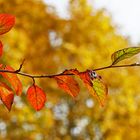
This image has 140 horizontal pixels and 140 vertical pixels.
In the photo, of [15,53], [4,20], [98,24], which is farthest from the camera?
[98,24]

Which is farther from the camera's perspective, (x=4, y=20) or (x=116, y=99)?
(x=116, y=99)

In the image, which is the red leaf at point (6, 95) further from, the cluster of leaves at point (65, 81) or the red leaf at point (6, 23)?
the red leaf at point (6, 23)

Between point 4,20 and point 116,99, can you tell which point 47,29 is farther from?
point 4,20

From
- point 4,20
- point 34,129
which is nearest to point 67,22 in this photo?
point 34,129

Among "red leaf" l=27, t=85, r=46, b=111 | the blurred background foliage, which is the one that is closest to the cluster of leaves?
"red leaf" l=27, t=85, r=46, b=111

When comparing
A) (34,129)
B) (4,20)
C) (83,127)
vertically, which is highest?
(83,127)

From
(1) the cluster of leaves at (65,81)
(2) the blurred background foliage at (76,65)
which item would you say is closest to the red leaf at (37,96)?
(1) the cluster of leaves at (65,81)

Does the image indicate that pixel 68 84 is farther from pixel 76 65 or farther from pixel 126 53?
pixel 76 65
